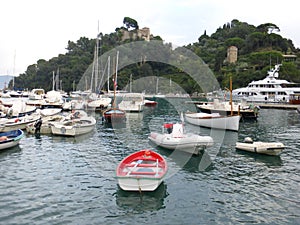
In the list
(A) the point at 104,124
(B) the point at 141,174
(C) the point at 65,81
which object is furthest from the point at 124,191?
(C) the point at 65,81

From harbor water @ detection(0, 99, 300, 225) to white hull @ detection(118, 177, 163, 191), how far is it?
31cm

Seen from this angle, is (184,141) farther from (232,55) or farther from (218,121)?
(232,55)

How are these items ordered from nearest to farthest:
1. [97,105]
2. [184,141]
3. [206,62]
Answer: [184,141]
[97,105]
[206,62]

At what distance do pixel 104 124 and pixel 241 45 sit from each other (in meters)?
165

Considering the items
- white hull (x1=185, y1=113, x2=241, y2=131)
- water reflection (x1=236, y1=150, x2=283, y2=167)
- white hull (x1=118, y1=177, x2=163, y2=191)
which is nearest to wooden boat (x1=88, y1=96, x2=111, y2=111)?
white hull (x1=185, y1=113, x2=241, y2=131)

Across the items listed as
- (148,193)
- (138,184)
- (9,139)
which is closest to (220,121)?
(148,193)

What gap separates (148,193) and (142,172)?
1225mm

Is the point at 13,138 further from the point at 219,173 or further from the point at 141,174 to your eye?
the point at 219,173

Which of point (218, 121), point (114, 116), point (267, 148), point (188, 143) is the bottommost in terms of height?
point (267, 148)

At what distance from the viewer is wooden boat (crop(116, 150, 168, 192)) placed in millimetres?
14602

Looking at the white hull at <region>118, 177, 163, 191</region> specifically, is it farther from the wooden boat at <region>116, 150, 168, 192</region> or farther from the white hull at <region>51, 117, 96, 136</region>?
the white hull at <region>51, 117, 96, 136</region>

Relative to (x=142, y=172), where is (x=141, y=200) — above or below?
below

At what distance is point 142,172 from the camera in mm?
15648

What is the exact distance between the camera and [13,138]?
2417 centimetres
